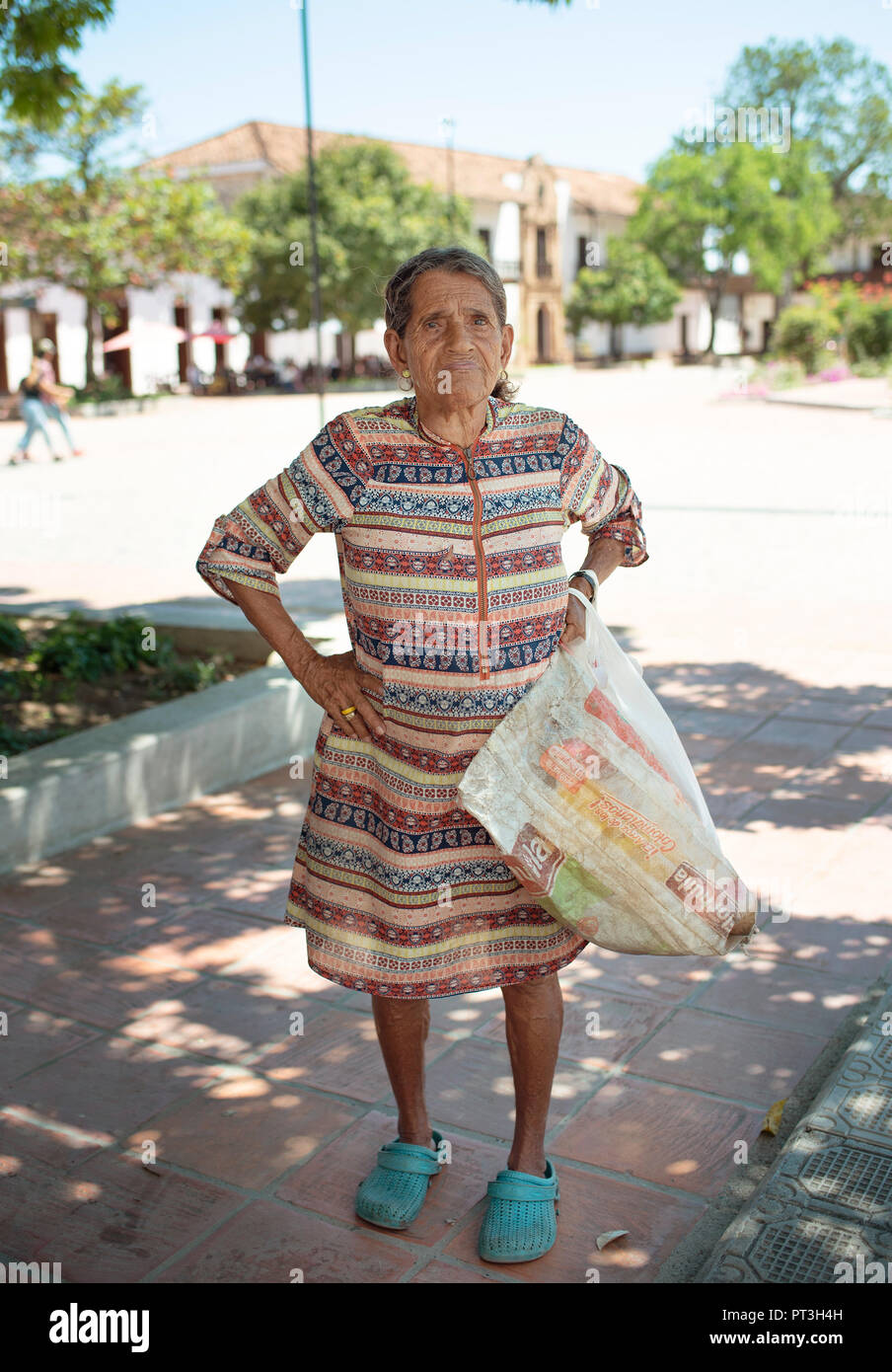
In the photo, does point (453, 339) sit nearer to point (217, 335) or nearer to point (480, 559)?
point (480, 559)

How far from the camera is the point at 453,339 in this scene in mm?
2396

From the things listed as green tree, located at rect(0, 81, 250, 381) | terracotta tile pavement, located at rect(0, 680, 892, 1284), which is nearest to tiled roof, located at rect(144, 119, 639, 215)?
green tree, located at rect(0, 81, 250, 381)

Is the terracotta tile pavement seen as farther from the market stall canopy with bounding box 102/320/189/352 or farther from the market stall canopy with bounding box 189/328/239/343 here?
the market stall canopy with bounding box 189/328/239/343

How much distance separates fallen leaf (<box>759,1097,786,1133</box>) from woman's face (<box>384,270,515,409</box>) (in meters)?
1.76

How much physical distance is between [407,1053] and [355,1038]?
840 mm

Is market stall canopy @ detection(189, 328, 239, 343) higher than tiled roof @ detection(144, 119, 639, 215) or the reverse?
the reverse

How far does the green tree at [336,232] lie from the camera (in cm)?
3709

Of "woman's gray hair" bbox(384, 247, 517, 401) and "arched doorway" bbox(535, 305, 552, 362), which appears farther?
"arched doorway" bbox(535, 305, 552, 362)

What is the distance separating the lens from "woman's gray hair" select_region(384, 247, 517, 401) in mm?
2418

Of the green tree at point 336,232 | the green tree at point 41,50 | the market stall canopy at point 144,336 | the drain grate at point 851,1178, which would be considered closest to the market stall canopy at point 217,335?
the green tree at point 336,232

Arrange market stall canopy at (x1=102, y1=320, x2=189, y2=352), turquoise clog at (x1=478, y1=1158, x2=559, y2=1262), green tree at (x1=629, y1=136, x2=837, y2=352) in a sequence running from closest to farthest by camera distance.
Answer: turquoise clog at (x1=478, y1=1158, x2=559, y2=1262) → market stall canopy at (x1=102, y1=320, x2=189, y2=352) → green tree at (x1=629, y1=136, x2=837, y2=352)
